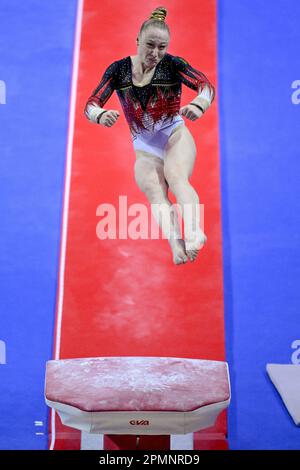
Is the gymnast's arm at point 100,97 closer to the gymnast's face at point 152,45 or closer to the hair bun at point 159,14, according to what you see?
the gymnast's face at point 152,45

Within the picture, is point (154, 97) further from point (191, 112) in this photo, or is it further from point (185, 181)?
point (185, 181)

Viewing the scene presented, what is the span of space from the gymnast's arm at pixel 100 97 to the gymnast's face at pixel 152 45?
21 centimetres

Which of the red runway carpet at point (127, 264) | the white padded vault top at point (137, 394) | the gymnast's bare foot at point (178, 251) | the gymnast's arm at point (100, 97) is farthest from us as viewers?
the gymnast's arm at point (100, 97)

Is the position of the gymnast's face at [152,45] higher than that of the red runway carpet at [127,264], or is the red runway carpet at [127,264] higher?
the gymnast's face at [152,45]

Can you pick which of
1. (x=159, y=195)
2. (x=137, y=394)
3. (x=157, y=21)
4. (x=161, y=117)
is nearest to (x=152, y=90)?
(x=161, y=117)

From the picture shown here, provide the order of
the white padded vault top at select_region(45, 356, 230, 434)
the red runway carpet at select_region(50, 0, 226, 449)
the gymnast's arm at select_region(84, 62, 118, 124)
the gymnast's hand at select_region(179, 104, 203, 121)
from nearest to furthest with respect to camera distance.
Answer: the white padded vault top at select_region(45, 356, 230, 434) < the red runway carpet at select_region(50, 0, 226, 449) < the gymnast's hand at select_region(179, 104, 203, 121) < the gymnast's arm at select_region(84, 62, 118, 124)

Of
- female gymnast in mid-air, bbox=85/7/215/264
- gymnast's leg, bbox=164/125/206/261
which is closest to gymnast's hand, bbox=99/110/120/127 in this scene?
female gymnast in mid-air, bbox=85/7/215/264

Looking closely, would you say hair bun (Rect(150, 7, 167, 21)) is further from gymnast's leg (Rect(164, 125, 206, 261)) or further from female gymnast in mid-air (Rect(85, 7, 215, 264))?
gymnast's leg (Rect(164, 125, 206, 261))

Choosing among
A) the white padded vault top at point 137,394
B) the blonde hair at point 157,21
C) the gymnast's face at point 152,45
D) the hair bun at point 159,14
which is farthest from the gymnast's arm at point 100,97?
the white padded vault top at point 137,394

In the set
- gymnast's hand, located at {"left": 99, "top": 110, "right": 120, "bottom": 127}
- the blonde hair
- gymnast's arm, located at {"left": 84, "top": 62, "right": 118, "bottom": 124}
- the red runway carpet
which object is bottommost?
the red runway carpet

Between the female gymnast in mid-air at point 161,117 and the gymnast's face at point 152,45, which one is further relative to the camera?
the gymnast's face at point 152,45

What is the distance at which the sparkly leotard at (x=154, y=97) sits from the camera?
5.04 meters

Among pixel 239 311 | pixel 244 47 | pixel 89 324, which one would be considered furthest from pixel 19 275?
pixel 244 47

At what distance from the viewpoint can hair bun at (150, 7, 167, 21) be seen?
17.2 feet
